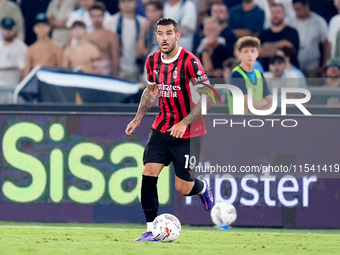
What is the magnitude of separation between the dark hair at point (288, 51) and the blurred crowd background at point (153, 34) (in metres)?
0.02

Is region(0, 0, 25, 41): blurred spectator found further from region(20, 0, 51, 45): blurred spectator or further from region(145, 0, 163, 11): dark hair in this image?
region(145, 0, 163, 11): dark hair

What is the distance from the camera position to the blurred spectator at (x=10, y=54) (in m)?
13.5

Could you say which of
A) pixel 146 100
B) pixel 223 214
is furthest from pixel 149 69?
pixel 223 214

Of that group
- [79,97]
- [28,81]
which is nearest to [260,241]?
[79,97]

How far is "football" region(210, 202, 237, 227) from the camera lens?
348 inches

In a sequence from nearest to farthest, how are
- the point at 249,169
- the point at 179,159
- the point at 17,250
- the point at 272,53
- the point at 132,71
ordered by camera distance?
1. the point at 17,250
2. the point at 179,159
3. the point at 249,169
4. the point at 272,53
5. the point at 132,71

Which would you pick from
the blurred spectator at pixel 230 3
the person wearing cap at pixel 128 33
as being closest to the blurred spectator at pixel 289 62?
the blurred spectator at pixel 230 3

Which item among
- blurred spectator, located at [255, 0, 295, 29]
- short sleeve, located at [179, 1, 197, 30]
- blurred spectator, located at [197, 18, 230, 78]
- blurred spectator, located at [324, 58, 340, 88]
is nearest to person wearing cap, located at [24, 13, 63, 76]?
short sleeve, located at [179, 1, 197, 30]

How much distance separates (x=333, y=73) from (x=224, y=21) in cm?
219

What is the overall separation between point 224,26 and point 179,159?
551cm

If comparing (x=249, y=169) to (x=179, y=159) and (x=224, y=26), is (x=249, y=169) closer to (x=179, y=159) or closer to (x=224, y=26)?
(x=179, y=159)

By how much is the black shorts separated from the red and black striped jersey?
0.23 ft

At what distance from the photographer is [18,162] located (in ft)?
30.5

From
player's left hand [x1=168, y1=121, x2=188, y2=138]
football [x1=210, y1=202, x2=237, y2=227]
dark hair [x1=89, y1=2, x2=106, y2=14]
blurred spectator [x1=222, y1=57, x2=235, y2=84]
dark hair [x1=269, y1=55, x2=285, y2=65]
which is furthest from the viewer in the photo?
dark hair [x1=89, y1=2, x2=106, y2=14]
